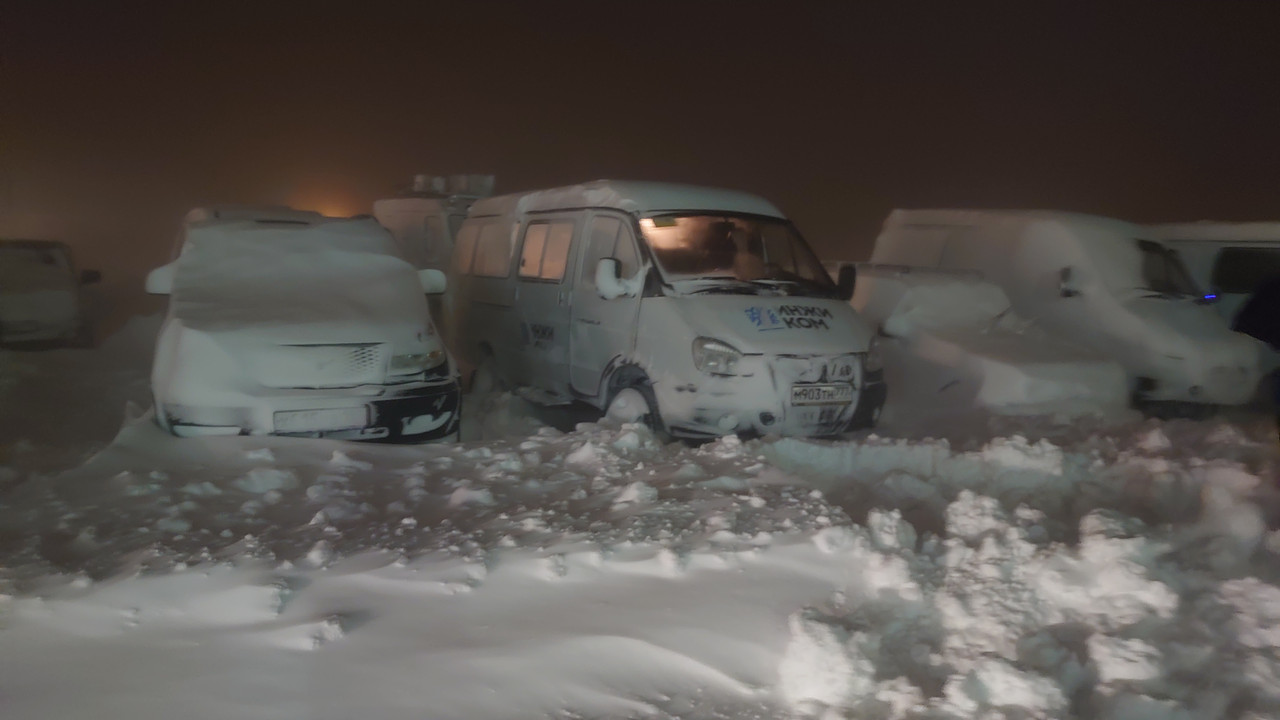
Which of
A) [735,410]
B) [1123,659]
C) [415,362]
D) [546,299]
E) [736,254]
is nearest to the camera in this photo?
[1123,659]

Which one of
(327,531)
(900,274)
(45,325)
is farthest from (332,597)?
(45,325)

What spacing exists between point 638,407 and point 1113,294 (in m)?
4.97

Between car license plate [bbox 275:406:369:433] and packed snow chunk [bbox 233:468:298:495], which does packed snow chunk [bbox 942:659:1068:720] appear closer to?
packed snow chunk [bbox 233:468:298:495]

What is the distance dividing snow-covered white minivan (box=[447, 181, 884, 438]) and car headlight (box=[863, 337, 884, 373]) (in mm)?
16

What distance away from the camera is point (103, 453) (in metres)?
4.33

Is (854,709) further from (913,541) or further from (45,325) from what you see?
(45,325)

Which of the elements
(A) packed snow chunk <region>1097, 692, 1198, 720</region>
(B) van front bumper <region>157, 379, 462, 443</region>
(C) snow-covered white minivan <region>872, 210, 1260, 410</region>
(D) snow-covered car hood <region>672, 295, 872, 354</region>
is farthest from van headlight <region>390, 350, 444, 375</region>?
(C) snow-covered white minivan <region>872, 210, 1260, 410</region>

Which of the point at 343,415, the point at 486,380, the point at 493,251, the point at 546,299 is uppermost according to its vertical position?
the point at 493,251

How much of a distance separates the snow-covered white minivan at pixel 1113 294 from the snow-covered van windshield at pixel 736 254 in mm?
2850

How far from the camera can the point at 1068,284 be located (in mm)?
8016

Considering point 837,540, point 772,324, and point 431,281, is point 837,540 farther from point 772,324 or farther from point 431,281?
→ point 431,281

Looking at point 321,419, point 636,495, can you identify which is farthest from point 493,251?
point 636,495

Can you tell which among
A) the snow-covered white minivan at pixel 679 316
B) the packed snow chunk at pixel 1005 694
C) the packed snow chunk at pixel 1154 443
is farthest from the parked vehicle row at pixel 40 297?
the packed snow chunk at pixel 1154 443

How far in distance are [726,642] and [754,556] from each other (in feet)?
1.69
